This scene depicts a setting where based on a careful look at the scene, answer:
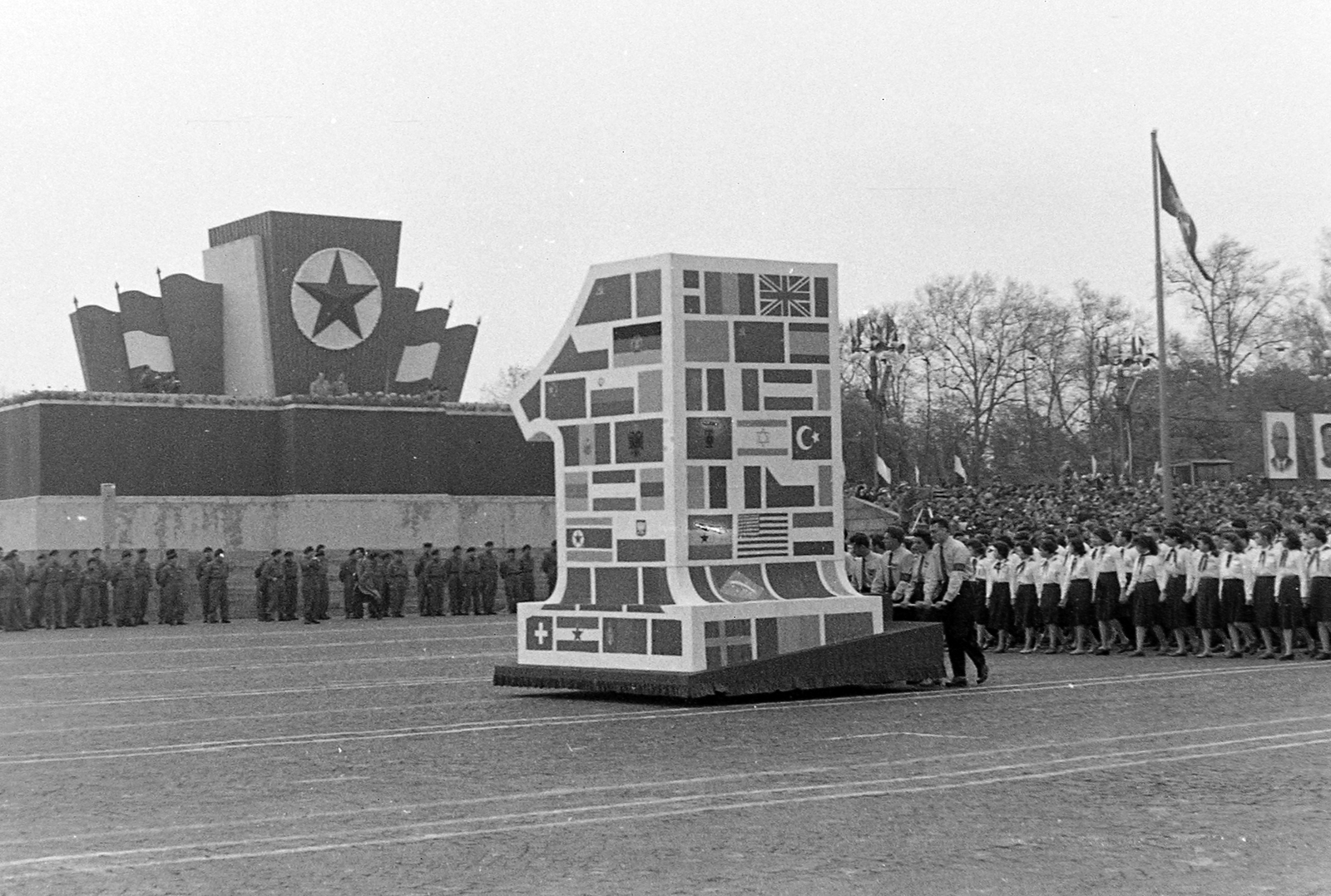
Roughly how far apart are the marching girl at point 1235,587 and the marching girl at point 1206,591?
0.42 ft

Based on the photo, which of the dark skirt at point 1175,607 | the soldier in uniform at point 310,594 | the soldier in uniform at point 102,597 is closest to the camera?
the dark skirt at point 1175,607

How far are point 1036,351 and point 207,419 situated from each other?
35.3 meters

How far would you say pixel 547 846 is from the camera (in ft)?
Answer: 28.4

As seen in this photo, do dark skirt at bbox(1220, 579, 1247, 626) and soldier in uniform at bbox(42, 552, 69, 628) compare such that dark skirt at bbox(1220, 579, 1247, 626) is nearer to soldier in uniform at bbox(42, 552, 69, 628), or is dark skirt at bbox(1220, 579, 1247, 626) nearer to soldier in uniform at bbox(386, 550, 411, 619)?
soldier in uniform at bbox(386, 550, 411, 619)

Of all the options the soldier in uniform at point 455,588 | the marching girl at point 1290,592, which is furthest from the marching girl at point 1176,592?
the soldier in uniform at point 455,588

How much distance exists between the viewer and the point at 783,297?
17500 millimetres

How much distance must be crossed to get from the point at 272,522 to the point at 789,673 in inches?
1342

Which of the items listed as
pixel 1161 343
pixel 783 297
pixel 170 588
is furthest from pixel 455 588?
pixel 783 297

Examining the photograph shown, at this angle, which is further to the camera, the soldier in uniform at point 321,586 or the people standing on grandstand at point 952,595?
the soldier in uniform at point 321,586

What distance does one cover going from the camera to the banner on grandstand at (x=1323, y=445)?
35125mm

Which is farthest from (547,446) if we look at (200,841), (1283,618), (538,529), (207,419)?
(200,841)

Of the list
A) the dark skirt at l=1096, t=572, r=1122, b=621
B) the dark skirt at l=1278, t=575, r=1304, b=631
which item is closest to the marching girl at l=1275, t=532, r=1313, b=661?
the dark skirt at l=1278, t=575, r=1304, b=631

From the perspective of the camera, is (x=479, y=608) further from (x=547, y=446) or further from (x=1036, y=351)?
(x=1036, y=351)

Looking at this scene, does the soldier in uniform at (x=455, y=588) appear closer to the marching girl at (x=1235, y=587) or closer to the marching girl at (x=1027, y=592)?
the marching girl at (x=1027, y=592)
